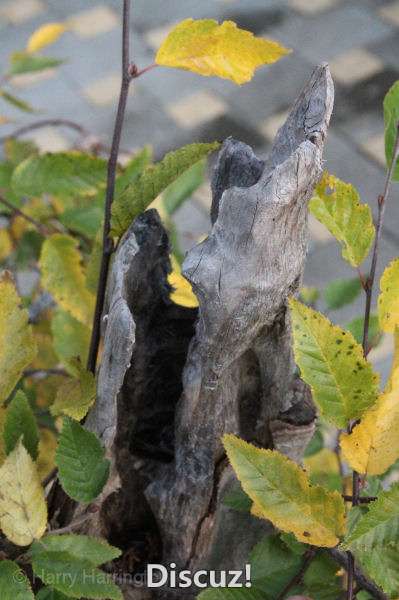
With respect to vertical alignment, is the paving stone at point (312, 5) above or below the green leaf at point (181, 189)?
above

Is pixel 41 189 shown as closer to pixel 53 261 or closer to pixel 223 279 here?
pixel 53 261

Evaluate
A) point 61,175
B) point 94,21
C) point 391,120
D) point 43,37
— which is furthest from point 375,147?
point 391,120

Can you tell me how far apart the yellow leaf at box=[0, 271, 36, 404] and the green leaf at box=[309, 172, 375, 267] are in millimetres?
198

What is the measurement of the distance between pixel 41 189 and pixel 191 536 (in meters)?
0.32

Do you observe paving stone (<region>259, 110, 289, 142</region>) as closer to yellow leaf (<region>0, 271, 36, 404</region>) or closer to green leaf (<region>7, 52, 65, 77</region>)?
green leaf (<region>7, 52, 65, 77</region>)

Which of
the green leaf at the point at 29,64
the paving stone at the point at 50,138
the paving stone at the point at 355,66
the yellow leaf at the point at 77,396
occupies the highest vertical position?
the paving stone at the point at 355,66

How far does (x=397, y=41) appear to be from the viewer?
2326 millimetres

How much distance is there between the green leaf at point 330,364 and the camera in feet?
1.51

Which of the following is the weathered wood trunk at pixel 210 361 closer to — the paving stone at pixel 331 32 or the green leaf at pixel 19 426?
the green leaf at pixel 19 426

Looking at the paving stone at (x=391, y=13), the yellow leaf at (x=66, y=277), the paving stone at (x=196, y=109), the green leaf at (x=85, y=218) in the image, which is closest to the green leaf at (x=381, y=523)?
the yellow leaf at (x=66, y=277)

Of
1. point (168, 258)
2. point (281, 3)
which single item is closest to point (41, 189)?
point (168, 258)

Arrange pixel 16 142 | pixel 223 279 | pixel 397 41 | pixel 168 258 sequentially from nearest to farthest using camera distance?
1. pixel 223 279
2. pixel 168 258
3. pixel 16 142
4. pixel 397 41

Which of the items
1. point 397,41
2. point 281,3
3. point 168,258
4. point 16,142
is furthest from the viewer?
point 281,3

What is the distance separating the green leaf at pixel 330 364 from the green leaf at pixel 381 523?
0.05 m
